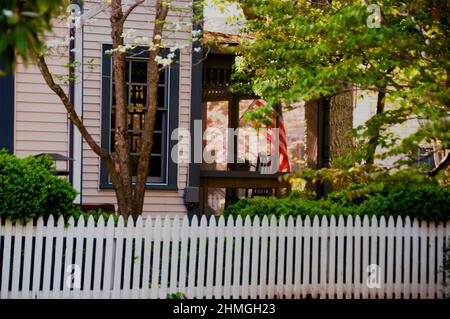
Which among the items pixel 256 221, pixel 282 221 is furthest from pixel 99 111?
pixel 282 221

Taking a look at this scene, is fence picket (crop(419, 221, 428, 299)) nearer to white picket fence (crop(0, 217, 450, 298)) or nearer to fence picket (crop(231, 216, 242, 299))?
white picket fence (crop(0, 217, 450, 298))

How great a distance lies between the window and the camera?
1384cm

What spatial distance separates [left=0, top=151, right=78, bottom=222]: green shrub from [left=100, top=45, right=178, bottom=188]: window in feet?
15.9

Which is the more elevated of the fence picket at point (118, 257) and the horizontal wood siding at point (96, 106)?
the horizontal wood siding at point (96, 106)

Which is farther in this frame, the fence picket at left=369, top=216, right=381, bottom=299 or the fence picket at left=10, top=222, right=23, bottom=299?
the fence picket at left=369, top=216, right=381, bottom=299

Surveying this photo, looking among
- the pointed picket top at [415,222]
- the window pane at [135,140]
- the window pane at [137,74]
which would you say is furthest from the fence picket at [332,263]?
the window pane at [137,74]

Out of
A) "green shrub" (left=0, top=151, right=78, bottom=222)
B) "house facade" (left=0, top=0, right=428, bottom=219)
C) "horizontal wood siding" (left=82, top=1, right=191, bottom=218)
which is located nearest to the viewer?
"green shrub" (left=0, top=151, right=78, bottom=222)

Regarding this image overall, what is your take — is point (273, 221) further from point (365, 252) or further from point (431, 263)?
point (431, 263)

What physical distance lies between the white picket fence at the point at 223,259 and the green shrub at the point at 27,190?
20cm

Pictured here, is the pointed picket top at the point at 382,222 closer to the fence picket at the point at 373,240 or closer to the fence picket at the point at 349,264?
the fence picket at the point at 373,240

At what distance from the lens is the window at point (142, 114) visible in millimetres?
13844

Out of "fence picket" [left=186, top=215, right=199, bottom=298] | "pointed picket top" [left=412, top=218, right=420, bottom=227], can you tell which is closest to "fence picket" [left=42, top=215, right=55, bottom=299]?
"fence picket" [left=186, top=215, right=199, bottom=298]

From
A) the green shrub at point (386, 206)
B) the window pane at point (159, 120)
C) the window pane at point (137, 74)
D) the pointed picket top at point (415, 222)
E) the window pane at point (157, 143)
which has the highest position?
the window pane at point (137, 74)

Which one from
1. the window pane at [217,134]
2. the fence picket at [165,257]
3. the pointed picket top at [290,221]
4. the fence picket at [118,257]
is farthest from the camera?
the window pane at [217,134]
